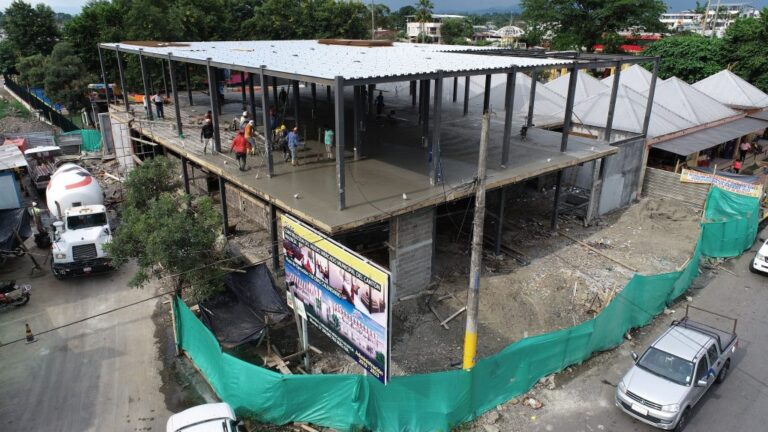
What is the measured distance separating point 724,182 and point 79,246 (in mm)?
27928

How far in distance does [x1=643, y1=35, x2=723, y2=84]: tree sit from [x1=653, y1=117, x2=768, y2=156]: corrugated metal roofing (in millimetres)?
15375

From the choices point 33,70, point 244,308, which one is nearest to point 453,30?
point 33,70

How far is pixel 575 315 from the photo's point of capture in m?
16.0

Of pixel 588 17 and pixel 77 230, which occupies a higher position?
pixel 588 17

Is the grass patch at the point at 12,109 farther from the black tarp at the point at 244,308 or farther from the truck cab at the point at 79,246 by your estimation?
the black tarp at the point at 244,308

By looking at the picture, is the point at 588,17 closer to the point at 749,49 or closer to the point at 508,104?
the point at 749,49

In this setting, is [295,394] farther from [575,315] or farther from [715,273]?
[715,273]

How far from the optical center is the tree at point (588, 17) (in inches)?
2101

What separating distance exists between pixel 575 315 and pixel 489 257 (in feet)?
13.8

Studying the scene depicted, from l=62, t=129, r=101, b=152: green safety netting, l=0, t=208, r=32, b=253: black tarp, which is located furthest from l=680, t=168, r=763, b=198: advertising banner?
l=62, t=129, r=101, b=152: green safety netting

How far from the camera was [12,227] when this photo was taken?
19250 mm

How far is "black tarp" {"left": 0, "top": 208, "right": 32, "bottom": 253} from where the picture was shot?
733 inches

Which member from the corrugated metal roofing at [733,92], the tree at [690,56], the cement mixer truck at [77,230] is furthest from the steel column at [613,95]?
the tree at [690,56]

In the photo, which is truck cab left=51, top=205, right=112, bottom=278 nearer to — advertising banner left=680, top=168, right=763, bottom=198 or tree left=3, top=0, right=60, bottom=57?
advertising banner left=680, top=168, right=763, bottom=198
